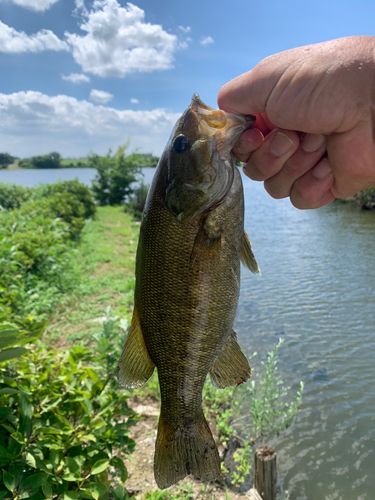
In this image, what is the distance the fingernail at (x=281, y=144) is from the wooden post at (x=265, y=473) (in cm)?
328

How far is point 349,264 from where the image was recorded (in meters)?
12.2

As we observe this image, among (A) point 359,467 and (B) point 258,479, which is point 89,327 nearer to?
(B) point 258,479

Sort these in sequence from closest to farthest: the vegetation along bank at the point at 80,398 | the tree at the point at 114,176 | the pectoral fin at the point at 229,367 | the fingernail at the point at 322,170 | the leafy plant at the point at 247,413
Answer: the pectoral fin at the point at 229,367
the vegetation along bank at the point at 80,398
the fingernail at the point at 322,170
the leafy plant at the point at 247,413
the tree at the point at 114,176

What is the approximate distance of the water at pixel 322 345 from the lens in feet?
15.5

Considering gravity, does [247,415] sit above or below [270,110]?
below

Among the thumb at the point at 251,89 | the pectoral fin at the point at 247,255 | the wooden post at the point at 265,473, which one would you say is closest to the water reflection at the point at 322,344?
the wooden post at the point at 265,473

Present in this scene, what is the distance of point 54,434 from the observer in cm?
222

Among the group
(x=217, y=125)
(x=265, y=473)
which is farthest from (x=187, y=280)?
(x=265, y=473)

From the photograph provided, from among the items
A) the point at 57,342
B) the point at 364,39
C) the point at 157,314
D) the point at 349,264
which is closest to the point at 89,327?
the point at 57,342

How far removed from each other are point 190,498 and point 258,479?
82 centimetres

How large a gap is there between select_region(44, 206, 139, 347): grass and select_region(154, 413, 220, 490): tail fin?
9.08 ft

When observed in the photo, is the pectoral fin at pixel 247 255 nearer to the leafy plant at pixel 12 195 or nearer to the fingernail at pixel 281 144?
the fingernail at pixel 281 144

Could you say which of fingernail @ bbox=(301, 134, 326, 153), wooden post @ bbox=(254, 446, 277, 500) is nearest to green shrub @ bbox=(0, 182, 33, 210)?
wooden post @ bbox=(254, 446, 277, 500)

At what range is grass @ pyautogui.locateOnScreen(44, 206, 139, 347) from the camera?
21.7 ft
